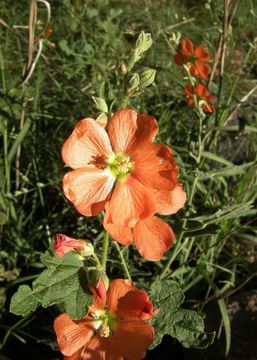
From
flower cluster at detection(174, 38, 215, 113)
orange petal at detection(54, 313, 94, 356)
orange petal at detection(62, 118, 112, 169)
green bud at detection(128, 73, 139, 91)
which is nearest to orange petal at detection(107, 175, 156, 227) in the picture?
orange petal at detection(62, 118, 112, 169)

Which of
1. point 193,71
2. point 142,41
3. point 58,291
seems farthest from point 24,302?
point 193,71

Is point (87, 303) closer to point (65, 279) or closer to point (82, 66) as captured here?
point (65, 279)

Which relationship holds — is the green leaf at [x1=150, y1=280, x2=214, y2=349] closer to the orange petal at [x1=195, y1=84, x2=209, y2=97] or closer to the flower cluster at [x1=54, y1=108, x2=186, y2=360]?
the flower cluster at [x1=54, y1=108, x2=186, y2=360]

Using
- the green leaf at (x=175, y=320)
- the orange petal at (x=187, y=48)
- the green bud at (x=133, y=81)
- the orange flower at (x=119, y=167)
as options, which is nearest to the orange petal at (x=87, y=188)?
the orange flower at (x=119, y=167)

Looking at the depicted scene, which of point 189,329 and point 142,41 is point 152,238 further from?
point 142,41

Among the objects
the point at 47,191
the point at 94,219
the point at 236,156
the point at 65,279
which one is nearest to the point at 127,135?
the point at 65,279

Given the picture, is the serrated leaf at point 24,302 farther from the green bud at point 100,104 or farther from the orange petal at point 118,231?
the green bud at point 100,104
